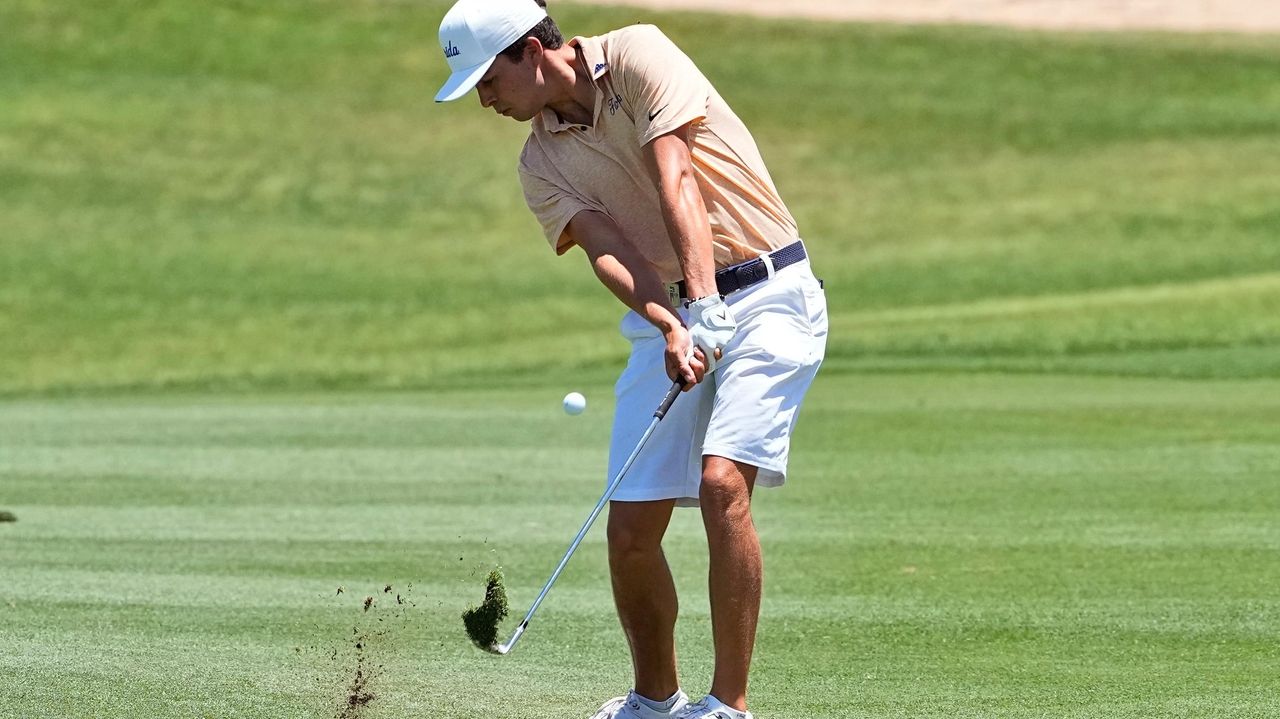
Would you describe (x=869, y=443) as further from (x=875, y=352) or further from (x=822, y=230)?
(x=822, y=230)

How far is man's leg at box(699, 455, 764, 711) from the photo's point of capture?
4980 mm

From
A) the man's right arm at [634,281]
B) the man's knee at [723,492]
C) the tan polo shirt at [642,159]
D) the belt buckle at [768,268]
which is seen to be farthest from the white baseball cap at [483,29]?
the man's knee at [723,492]

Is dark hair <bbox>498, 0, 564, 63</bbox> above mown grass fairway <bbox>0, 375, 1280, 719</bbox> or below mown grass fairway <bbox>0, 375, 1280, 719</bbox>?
above

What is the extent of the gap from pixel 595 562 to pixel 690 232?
3123 mm

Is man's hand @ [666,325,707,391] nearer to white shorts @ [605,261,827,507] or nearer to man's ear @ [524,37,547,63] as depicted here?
white shorts @ [605,261,827,507]

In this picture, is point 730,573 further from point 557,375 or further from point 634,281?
point 557,375

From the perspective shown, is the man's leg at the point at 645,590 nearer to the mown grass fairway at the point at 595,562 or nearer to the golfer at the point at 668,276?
the golfer at the point at 668,276

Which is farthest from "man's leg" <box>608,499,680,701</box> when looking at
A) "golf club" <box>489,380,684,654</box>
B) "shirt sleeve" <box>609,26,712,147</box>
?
"shirt sleeve" <box>609,26,712,147</box>

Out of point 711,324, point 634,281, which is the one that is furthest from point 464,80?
point 711,324

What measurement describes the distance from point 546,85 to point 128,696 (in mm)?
2043

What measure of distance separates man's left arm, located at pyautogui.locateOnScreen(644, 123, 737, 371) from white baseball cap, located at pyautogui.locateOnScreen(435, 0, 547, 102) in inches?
18.7

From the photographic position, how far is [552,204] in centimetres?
538

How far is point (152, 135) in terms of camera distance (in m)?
28.7

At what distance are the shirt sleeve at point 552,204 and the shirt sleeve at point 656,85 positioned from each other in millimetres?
342
